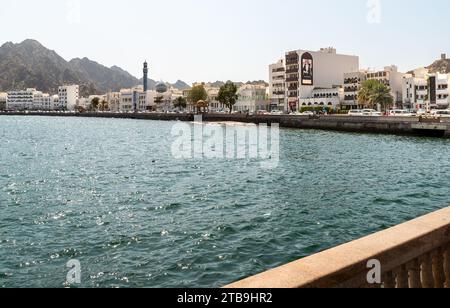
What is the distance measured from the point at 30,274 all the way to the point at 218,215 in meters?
9.60

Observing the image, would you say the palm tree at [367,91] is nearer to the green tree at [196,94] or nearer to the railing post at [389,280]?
the green tree at [196,94]

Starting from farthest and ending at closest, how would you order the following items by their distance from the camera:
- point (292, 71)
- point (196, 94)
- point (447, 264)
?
point (196, 94) < point (292, 71) < point (447, 264)

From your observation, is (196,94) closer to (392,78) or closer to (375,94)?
(392,78)

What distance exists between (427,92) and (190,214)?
115 meters

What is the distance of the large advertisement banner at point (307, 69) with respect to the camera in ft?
474

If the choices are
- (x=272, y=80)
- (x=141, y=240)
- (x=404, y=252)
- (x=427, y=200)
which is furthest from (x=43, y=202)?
(x=272, y=80)

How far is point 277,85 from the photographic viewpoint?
157 meters

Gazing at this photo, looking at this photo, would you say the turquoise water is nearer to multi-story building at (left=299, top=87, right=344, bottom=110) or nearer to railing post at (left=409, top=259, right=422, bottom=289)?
railing post at (left=409, top=259, right=422, bottom=289)

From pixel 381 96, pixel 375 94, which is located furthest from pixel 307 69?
pixel 381 96

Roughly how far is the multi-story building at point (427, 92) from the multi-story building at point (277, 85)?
3940 centimetres

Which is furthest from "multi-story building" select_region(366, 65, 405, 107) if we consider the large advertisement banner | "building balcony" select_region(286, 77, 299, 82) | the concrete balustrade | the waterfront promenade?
the concrete balustrade

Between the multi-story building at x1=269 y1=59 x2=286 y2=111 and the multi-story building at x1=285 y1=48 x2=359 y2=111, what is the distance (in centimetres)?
401

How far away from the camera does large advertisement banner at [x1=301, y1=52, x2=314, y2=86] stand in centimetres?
14450
